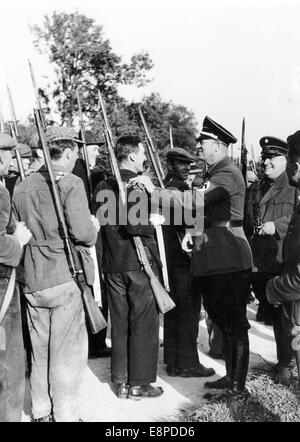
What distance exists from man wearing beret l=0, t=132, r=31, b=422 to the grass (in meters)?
1.29

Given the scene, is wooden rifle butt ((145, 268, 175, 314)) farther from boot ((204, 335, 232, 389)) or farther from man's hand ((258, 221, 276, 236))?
man's hand ((258, 221, 276, 236))

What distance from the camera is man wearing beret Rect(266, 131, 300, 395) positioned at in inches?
118

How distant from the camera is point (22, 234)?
3.72 m

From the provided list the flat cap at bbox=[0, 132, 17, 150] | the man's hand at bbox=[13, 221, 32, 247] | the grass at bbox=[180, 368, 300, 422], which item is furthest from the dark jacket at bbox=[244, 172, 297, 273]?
the flat cap at bbox=[0, 132, 17, 150]

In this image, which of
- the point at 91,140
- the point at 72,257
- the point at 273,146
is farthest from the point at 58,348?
the point at 273,146

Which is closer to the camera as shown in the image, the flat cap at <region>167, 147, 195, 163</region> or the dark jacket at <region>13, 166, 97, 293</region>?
the dark jacket at <region>13, 166, 97, 293</region>

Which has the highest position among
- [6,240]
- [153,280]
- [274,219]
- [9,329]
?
[274,219]

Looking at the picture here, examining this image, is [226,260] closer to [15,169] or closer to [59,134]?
[59,134]

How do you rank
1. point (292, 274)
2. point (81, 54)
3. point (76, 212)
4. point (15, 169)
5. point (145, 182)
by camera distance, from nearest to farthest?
point (292, 274) → point (76, 212) → point (145, 182) → point (15, 169) → point (81, 54)

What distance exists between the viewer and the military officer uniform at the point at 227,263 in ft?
14.1

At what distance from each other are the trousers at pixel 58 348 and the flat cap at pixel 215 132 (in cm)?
171

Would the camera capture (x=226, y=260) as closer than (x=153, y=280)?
Yes

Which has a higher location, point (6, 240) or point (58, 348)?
point (6, 240)

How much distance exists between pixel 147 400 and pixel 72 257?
1.53 metres
